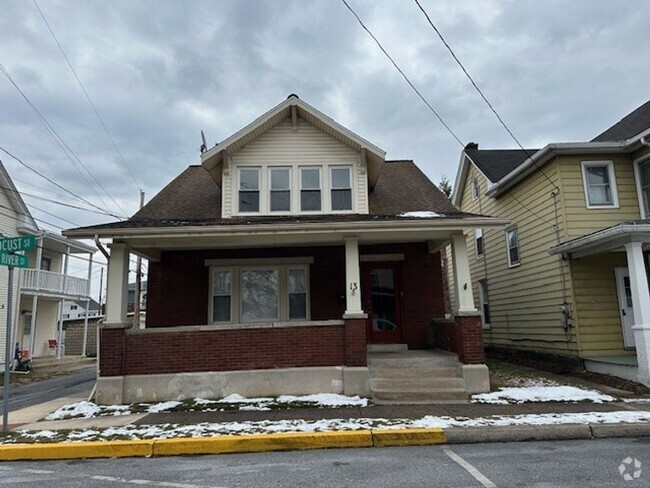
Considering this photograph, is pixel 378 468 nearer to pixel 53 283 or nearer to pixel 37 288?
pixel 37 288

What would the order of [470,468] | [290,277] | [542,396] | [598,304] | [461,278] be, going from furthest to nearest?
[598,304]
[290,277]
[461,278]
[542,396]
[470,468]

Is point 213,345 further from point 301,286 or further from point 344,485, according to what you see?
point 344,485

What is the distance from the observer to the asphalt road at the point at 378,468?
15.0 feet

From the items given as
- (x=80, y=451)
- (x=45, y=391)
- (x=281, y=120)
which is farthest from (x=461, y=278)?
(x=45, y=391)

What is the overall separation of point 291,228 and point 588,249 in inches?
277

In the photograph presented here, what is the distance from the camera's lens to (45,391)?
1238 cm

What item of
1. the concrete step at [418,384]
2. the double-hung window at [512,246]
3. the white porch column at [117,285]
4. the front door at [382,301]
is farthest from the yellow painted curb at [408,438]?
the double-hung window at [512,246]

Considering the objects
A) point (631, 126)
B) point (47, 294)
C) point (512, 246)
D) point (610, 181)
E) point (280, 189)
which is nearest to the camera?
point (280, 189)

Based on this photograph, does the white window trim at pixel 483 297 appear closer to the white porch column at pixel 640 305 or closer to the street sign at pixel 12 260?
the white porch column at pixel 640 305

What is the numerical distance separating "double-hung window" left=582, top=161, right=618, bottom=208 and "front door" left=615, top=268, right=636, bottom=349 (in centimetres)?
177

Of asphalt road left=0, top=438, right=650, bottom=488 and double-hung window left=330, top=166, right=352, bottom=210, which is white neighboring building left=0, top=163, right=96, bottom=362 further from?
asphalt road left=0, top=438, right=650, bottom=488

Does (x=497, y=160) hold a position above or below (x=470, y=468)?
above

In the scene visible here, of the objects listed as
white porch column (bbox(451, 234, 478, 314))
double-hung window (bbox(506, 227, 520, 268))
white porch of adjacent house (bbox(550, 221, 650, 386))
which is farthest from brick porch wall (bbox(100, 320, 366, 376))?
double-hung window (bbox(506, 227, 520, 268))

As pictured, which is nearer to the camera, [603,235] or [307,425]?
[307,425]
